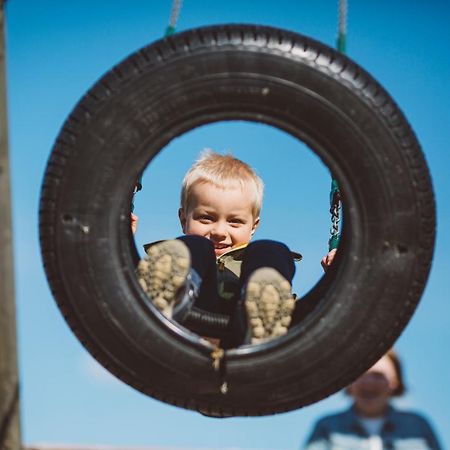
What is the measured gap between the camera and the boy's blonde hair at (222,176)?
382 cm

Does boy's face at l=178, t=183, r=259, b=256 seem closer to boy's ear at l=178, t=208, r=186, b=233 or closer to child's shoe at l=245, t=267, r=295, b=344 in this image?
boy's ear at l=178, t=208, r=186, b=233

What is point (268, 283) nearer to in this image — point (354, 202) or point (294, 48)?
point (354, 202)

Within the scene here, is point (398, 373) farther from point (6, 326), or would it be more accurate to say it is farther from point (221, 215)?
point (6, 326)

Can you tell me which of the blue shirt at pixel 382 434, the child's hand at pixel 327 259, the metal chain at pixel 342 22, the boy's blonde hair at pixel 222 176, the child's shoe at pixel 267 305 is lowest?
the blue shirt at pixel 382 434

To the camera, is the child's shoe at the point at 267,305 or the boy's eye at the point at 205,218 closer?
the child's shoe at the point at 267,305

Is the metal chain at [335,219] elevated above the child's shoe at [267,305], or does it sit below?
above

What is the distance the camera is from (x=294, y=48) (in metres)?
2.72

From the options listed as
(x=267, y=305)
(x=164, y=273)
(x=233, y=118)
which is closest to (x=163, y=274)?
(x=164, y=273)

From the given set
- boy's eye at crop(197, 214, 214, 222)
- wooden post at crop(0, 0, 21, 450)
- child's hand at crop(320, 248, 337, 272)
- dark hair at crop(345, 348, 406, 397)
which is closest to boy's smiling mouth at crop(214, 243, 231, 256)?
boy's eye at crop(197, 214, 214, 222)

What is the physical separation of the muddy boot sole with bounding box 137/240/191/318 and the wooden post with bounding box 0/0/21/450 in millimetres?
838

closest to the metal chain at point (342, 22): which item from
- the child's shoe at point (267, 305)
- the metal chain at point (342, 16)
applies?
the metal chain at point (342, 16)

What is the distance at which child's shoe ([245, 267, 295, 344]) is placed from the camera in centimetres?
286

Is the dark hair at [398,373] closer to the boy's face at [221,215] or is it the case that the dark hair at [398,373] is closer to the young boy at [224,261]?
the young boy at [224,261]

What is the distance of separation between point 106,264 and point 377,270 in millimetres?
892
